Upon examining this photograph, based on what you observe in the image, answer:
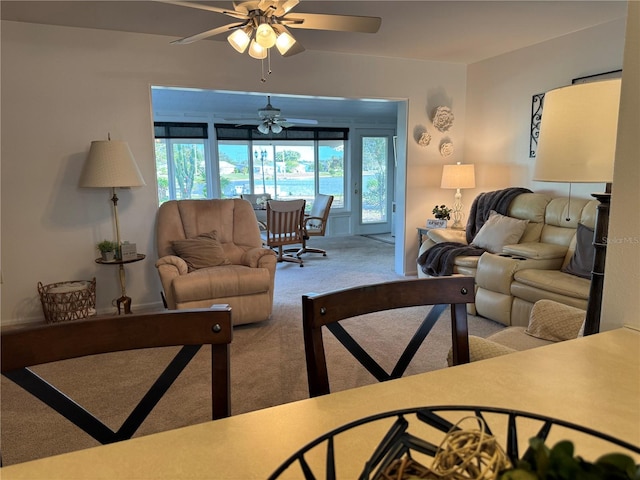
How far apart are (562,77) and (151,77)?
3.73m

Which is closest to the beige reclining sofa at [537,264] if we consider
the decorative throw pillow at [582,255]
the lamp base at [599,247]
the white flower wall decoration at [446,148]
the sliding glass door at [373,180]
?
the decorative throw pillow at [582,255]

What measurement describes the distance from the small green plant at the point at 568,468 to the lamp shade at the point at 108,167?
365cm

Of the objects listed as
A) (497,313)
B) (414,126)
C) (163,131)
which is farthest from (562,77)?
(163,131)

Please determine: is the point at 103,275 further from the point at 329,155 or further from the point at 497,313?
the point at 329,155

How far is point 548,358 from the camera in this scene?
979 mm

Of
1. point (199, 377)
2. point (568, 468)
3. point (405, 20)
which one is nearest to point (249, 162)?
point (405, 20)

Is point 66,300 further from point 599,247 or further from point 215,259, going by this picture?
point 599,247

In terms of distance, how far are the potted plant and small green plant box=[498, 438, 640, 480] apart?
Answer: 12.7 feet

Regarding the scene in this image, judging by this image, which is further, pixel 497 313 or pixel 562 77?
pixel 562 77

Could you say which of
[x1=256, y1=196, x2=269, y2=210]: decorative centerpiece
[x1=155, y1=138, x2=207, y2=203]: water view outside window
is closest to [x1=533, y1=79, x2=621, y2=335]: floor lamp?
[x1=256, y1=196, x2=269, y2=210]: decorative centerpiece

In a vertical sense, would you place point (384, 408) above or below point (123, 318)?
below

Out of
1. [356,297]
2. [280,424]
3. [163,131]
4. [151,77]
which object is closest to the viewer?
[280,424]

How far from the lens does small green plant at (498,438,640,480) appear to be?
15.6 inches

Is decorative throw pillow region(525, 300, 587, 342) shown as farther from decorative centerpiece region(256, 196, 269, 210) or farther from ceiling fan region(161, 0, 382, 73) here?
decorative centerpiece region(256, 196, 269, 210)
